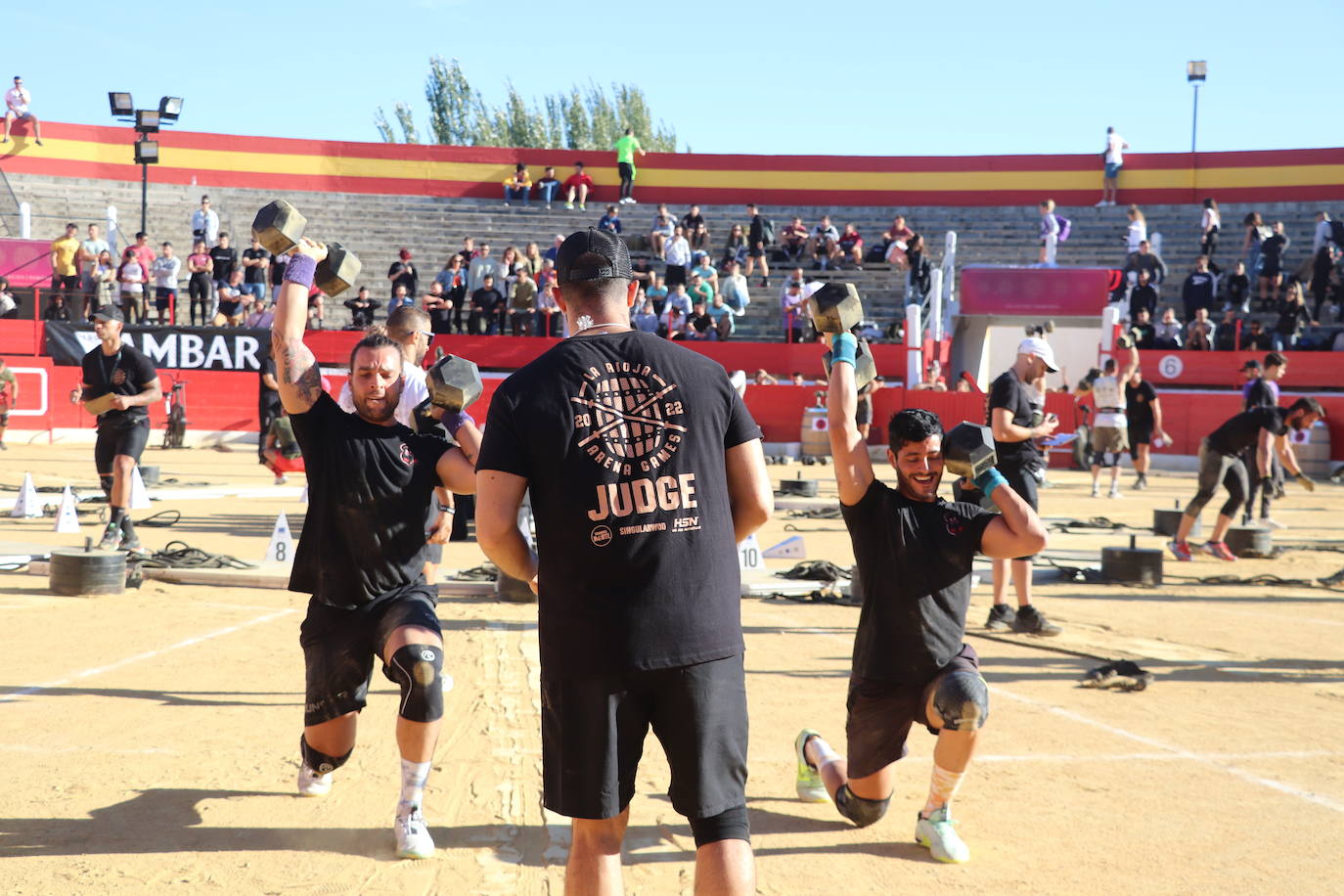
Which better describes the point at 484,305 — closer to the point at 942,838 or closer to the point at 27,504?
the point at 27,504

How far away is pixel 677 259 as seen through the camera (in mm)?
28391

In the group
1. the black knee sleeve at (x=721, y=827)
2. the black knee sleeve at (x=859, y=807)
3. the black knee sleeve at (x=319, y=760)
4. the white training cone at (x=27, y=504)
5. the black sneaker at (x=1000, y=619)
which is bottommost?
the white training cone at (x=27, y=504)

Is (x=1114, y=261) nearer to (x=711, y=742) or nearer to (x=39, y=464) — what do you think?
(x=39, y=464)

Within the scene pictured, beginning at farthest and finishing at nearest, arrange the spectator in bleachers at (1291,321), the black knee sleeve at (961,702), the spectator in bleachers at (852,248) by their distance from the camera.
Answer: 1. the spectator in bleachers at (852,248)
2. the spectator in bleachers at (1291,321)
3. the black knee sleeve at (961,702)

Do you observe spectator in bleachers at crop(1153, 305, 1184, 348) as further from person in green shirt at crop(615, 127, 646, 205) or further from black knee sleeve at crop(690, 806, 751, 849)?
Result: black knee sleeve at crop(690, 806, 751, 849)

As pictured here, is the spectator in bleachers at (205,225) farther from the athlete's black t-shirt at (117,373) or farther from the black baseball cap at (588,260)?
the black baseball cap at (588,260)

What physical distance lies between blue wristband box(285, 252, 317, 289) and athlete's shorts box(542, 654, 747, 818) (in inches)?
85.3

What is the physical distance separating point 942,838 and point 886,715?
0.48 metres

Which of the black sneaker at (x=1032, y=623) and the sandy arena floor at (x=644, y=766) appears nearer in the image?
the sandy arena floor at (x=644, y=766)

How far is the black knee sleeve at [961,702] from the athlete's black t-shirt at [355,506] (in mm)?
2104

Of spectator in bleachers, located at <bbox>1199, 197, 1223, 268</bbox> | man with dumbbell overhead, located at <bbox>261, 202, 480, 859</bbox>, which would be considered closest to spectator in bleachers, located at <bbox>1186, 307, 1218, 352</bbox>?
spectator in bleachers, located at <bbox>1199, 197, 1223, 268</bbox>

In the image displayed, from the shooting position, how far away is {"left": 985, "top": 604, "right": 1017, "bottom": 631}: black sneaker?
8.98m

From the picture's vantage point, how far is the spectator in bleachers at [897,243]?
30.1 meters

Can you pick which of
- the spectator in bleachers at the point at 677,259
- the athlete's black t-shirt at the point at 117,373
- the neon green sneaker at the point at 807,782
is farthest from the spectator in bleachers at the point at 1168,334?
the neon green sneaker at the point at 807,782
